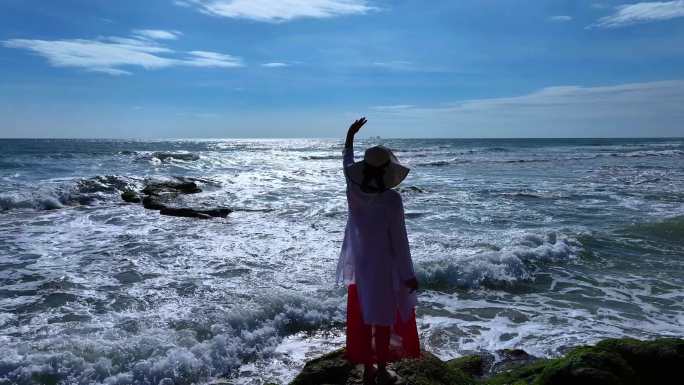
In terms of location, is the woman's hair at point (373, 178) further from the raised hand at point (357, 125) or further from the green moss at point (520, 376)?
the green moss at point (520, 376)

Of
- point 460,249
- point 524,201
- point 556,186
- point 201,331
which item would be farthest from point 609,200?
point 201,331

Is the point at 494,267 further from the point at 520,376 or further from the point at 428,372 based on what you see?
the point at 428,372

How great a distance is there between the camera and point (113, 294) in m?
7.25

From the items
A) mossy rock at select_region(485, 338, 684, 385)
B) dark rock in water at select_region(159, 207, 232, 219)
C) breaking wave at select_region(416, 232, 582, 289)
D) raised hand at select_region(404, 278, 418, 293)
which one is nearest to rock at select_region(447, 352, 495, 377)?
mossy rock at select_region(485, 338, 684, 385)

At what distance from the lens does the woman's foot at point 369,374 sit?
387 cm

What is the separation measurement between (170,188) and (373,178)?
17819 mm

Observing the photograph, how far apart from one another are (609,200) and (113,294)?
16787 mm

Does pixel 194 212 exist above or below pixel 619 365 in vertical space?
below

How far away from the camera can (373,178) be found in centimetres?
358

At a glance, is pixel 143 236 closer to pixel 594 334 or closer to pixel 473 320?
pixel 473 320

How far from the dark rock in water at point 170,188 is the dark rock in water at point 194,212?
404 cm

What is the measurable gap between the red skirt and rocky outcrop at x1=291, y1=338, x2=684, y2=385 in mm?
195

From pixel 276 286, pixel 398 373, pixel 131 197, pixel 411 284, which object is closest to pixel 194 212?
pixel 131 197

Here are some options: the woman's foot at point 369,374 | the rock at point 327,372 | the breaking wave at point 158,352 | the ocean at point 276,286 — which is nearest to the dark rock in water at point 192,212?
the ocean at point 276,286
